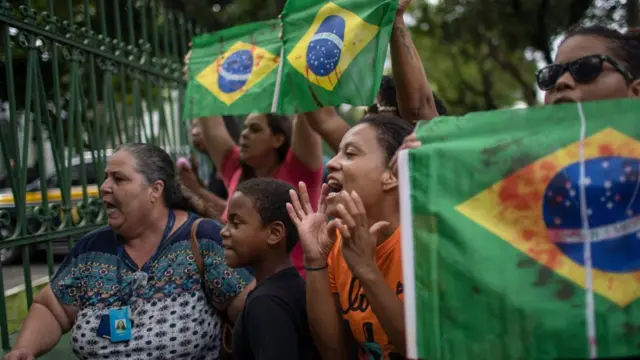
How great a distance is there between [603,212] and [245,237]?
4.80 feet

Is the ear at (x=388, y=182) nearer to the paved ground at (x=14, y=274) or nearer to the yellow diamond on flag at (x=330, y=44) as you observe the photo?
the yellow diamond on flag at (x=330, y=44)

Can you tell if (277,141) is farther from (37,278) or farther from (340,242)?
(340,242)

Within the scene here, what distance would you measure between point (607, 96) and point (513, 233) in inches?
25.3

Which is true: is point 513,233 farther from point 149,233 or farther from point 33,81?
point 33,81

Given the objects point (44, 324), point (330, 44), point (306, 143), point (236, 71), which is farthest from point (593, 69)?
point (236, 71)

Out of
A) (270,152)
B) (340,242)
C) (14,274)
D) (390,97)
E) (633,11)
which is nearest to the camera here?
(340,242)

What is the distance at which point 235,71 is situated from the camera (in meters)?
4.64

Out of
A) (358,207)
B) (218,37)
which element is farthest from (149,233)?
(218,37)

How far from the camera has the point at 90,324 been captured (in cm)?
305

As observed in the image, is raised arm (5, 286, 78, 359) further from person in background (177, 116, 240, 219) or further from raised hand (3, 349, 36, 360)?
person in background (177, 116, 240, 219)

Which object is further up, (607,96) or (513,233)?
(607,96)

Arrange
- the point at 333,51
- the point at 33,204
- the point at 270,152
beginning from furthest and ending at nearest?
the point at 270,152
the point at 33,204
the point at 333,51

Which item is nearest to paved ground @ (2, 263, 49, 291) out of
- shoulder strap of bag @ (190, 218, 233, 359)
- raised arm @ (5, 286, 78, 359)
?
raised arm @ (5, 286, 78, 359)

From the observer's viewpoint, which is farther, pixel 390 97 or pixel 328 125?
pixel 328 125
